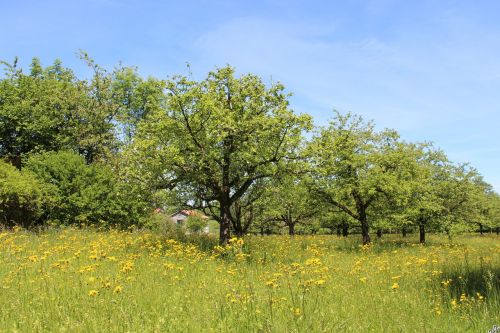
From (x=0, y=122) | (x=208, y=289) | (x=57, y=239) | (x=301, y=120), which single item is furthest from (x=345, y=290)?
(x=0, y=122)

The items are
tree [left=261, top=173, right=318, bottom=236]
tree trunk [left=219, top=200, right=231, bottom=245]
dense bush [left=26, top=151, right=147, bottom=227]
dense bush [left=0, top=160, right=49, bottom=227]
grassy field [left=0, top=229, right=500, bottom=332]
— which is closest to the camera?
grassy field [left=0, top=229, right=500, bottom=332]

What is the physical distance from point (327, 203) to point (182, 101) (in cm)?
1265

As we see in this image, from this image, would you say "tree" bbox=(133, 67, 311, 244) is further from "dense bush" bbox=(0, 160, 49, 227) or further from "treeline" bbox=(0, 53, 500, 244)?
"dense bush" bbox=(0, 160, 49, 227)

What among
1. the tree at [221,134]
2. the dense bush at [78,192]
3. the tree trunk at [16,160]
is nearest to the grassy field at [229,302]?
the tree at [221,134]

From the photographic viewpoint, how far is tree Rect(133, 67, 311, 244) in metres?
14.4

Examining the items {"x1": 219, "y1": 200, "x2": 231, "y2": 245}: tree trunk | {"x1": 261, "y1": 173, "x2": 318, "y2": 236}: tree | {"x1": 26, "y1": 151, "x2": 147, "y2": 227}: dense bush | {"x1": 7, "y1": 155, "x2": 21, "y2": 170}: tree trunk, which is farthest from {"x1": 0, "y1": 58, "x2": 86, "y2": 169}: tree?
{"x1": 219, "y1": 200, "x2": 231, "y2": 245}: tree trunk

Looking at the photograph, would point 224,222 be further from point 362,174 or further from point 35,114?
point 35,114

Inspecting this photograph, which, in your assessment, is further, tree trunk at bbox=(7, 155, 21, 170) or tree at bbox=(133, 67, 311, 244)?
tree trunk at bbox=(7, 155, 21, 170)

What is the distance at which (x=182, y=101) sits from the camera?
1443 cm

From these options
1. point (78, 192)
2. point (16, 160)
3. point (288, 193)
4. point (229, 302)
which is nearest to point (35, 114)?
point (16, 160)

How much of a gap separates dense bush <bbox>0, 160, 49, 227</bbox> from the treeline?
3.0 inches

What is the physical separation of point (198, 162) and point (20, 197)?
1141 centimetres

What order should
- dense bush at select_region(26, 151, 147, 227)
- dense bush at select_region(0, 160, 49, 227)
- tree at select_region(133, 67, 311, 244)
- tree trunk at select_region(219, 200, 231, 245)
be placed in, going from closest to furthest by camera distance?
tree at select_region(133, 67, 311, 244)
tree trunk at select_region(219, 200, 231, 245)
dense bush at select_region(0, 160, 49, 227)
dense bush at select_region(26, 151, 147, 227)

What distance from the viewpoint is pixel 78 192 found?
74.8 feet
